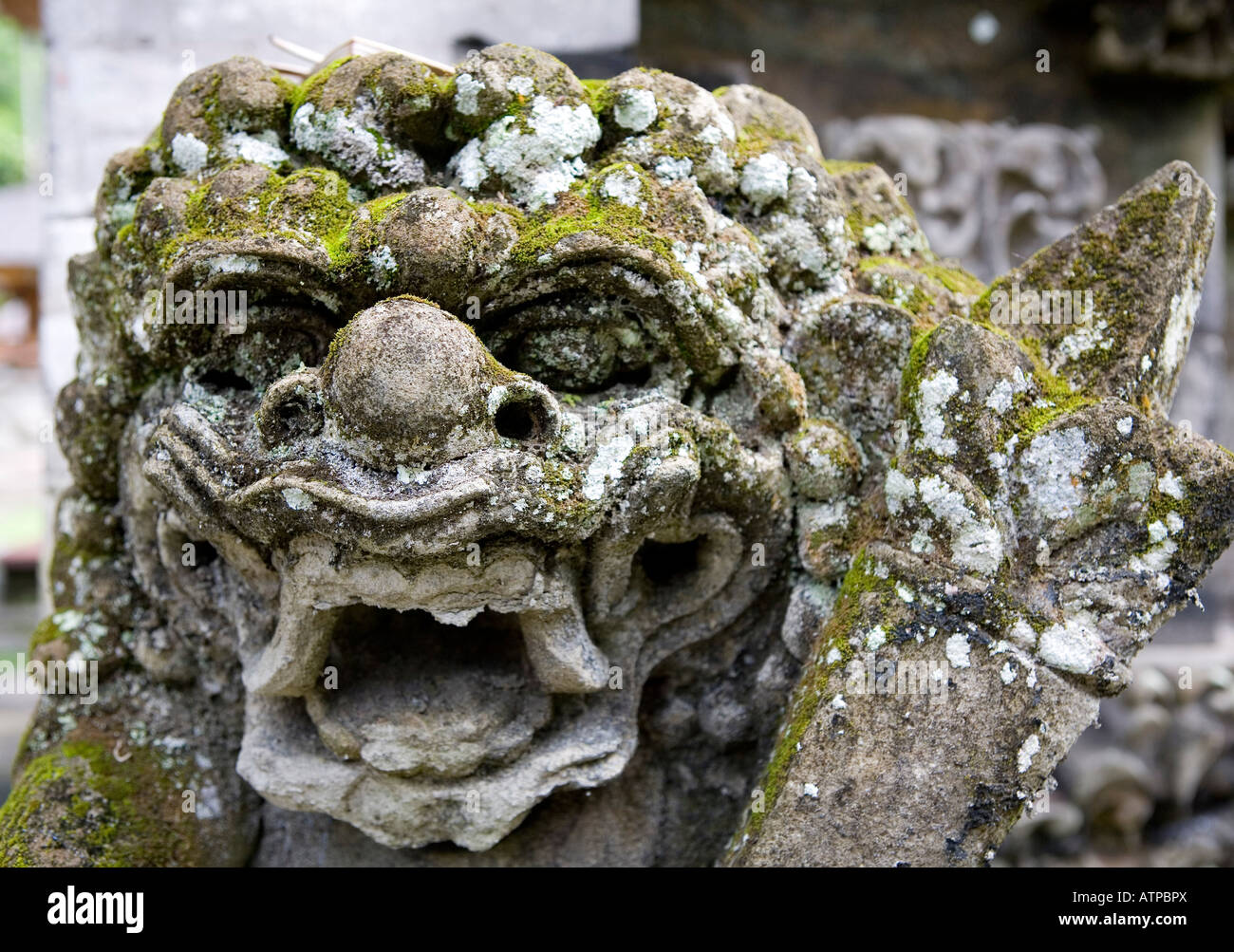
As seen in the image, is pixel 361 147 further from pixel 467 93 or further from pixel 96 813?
pixel 96 813

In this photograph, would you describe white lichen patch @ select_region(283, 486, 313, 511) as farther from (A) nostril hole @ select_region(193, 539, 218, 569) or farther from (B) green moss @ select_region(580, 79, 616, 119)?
(B) green moss @ select_region(580, 79, 616, 119)

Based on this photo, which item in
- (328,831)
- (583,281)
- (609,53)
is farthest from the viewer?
(609,53)

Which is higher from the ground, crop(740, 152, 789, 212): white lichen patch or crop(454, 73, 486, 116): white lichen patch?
crop(454, 73, 486, 116): white lichen patch

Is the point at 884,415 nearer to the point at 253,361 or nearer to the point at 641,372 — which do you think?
the point at 641,372

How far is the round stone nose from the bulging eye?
5.7 inches

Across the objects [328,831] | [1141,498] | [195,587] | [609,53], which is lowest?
[328,831]

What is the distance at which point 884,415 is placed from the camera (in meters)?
1.53

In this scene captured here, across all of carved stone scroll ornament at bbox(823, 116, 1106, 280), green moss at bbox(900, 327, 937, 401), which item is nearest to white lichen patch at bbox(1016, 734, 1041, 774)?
green moss at bbox(900, 327, 937, 401)

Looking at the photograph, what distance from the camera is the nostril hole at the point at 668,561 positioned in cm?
154

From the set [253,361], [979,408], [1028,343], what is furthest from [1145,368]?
[253,361]

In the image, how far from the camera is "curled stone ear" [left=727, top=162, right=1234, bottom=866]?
1.36 metres

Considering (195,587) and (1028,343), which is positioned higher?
(1028,343)

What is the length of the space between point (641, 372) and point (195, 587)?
68 cm

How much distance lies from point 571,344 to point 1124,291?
0.73 meters
